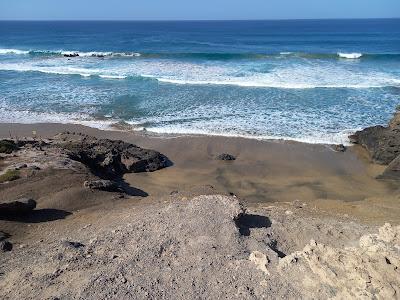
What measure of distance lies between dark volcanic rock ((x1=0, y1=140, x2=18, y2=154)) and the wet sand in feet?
12.7

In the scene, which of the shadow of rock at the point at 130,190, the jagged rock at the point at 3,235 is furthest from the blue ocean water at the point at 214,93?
the jagged rock at the point at 3,235

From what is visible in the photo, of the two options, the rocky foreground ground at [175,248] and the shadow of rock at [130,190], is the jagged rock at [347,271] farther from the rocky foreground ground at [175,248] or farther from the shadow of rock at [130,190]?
the shadow of rock at [130,190]

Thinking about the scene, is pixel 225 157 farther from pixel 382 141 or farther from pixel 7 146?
pixel 7 146

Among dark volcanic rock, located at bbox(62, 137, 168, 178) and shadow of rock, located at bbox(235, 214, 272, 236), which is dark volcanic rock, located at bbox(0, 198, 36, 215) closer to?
dark volcanic rock, located at bbox(62, 137, 168, 178)

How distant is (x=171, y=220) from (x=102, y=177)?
6.49 metres

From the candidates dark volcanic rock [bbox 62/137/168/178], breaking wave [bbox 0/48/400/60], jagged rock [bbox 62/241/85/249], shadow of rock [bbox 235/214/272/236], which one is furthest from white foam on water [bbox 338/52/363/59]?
jagged rock [bbox 62/241/85/249]

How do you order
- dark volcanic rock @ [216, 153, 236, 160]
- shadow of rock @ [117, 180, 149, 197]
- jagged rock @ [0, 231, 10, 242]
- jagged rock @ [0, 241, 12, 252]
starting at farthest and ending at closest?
dark volcanic rock @ [216, 153, 236, 160] → shadow of rock @ [117, 180, 149, 197] → jagged rock @ [0, 231, 10, 242] → jagged rock @ [0, 241, 12, 252]

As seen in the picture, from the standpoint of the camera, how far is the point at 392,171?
15.8m

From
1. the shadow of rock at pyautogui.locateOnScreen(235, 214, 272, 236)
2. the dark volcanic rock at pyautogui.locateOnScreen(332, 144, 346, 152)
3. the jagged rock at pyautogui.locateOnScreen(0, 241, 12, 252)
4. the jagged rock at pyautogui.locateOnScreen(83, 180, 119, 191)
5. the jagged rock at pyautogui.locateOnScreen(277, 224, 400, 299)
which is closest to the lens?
the jagged rock at pyautogui.locateOnScreen(277, 224, 400, 299)

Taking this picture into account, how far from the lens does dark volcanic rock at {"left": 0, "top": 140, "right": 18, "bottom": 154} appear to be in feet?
48.7

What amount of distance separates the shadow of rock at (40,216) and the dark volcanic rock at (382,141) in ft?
38.7

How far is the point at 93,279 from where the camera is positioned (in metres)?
7.19

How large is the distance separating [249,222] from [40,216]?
198 inches

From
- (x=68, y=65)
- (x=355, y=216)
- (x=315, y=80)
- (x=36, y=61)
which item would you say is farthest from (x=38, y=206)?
(x=36, y=61)
